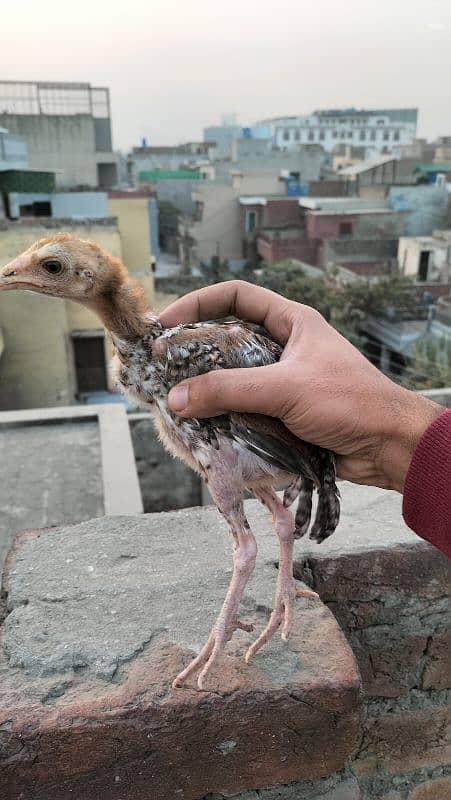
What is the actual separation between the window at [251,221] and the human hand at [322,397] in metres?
26.2

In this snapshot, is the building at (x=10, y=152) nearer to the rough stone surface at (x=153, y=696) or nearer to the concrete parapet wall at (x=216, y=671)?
the concrete parapet wall at (x=216, y=671)

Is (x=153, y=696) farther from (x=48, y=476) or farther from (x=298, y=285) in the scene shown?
(x=298, y=285)

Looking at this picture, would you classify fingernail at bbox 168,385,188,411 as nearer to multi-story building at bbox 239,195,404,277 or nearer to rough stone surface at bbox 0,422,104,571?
rough stone surface at bbox 0,422,104,571

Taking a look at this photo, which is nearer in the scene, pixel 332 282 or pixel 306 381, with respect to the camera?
pixel 306 381

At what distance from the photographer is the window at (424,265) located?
68.0 feet

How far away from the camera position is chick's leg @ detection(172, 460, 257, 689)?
1.78m

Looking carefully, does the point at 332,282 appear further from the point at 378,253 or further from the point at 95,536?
the point at 95,536

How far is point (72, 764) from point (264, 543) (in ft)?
3.56

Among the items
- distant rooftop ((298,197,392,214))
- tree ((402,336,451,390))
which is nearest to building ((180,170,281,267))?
distant rooftop ((298,197,392,214))

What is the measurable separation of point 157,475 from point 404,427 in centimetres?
502

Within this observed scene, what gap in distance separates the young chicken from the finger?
7.5 inches

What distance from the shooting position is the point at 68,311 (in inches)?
492

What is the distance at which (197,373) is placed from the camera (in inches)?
69.9

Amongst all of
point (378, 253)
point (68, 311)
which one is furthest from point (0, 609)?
point (378, 253)
